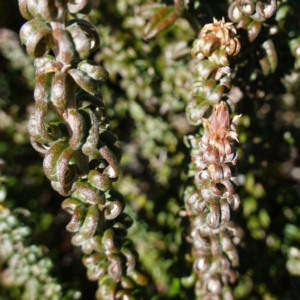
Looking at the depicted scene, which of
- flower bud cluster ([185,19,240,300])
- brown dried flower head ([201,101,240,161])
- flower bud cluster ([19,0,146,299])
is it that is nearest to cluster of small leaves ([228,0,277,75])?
flower bud cluster ([185,19,240,300])

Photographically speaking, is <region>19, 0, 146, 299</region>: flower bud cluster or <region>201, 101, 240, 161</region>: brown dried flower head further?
<region>201, 101, 240, 161</region>: brown dried flower head

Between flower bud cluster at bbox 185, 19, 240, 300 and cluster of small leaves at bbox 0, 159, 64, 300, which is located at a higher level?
flower bud cluster at bbox 185, 19, 240, 300

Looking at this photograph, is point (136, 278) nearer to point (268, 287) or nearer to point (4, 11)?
point (268, 287)

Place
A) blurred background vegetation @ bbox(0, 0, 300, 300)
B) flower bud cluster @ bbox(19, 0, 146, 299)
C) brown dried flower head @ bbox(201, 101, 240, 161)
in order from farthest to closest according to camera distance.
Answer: blurred background vegetation @ bbox(0, 0, 300, 300) < brown dried flower head @ bbox(201, 101, 240, 161) < flower bud cluster @ bbox(19, 0, 146, 299)

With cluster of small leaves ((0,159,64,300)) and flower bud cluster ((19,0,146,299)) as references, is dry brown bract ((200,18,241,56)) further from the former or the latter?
cluster of small leaves ((0,159,64,300))

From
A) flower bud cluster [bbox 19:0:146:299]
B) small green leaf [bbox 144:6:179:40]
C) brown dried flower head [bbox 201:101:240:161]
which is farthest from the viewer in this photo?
small green leaf [bbox 144:6:179:40]

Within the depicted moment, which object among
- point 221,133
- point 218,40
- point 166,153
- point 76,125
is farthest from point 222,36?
point 166,153

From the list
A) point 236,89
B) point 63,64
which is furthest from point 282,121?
point 63,64
